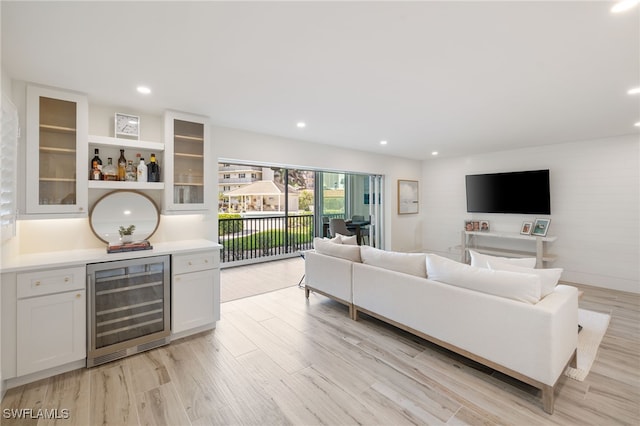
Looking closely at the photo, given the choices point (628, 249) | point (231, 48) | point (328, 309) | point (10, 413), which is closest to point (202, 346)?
point (10, 413)

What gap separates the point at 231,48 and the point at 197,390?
2.46 metres

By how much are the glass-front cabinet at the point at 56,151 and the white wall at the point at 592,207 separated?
6.73 m

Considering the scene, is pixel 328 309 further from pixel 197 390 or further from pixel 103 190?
pixel 103 190

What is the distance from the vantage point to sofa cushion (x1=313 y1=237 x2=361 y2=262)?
3.32 metres

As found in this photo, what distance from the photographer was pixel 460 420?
5.76 feet

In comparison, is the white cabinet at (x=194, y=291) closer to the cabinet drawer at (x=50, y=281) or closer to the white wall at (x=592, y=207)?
the cabinet drawer at (x=50, y=281)

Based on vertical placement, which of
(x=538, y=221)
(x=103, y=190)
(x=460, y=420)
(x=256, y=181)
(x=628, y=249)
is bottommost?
(x=460, y=420)

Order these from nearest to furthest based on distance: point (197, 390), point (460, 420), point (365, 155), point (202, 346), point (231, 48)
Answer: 1. point (460, 420)
2. point (231, 48)
3. point (197, 390)
4. point (202, 346)
5. point (365, 155)

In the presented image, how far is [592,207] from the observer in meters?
4.66

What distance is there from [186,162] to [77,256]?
1.39 metres

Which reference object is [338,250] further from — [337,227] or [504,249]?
[504,249]

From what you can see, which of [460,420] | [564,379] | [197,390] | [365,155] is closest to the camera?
[460,420]

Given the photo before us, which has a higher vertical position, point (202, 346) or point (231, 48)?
point (231, 48)

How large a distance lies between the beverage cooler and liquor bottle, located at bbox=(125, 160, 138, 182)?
3.11 feet
